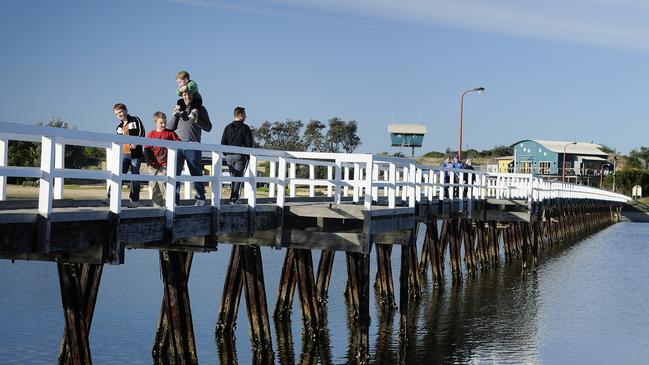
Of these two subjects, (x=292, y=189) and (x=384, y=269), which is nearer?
(x=292, y=189)

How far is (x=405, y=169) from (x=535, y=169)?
119844 millimetres

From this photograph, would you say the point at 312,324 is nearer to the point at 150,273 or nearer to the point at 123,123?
the point at 123,123

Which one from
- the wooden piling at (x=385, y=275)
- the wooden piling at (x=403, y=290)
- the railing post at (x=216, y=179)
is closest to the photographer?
the railing post at (x=216, y=179)

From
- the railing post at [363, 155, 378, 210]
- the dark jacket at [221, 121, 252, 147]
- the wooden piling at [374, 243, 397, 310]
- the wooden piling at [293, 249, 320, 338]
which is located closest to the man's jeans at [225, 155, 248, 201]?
the dark jacket at [221, 121, 252, 147]

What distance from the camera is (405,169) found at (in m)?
19.3

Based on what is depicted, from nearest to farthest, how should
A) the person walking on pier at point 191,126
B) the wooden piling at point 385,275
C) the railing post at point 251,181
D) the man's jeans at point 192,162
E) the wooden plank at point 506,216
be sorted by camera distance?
the man's jeans at point 192,162 → the person walking on pier at point 191,126 → the railing post at point 251,181 → the wooden piling at point 385,275 → the wooden plank at point 506,216

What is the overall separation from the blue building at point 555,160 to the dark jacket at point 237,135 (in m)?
118

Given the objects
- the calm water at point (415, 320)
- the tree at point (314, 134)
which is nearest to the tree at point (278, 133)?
the tree at point (314, 134)

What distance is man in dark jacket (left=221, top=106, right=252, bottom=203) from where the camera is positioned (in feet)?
51.1

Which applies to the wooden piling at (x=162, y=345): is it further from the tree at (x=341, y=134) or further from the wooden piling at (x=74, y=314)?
the tree at (x=341, y=134)

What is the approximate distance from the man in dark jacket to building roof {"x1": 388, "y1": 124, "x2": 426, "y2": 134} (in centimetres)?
10122

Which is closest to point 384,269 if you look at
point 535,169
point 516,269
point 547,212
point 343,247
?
point 343,247

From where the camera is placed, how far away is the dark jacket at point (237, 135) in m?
15.8

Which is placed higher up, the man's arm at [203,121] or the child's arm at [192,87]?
the child's arm at [192,87]
